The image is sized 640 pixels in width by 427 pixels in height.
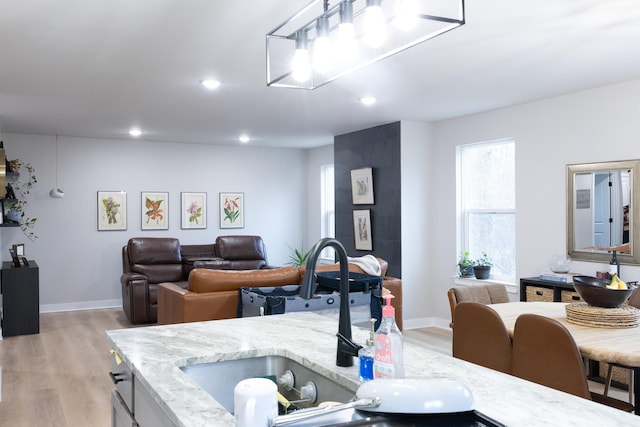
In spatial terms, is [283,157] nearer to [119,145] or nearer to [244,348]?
[119,145]

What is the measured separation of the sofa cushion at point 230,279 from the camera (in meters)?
4.32

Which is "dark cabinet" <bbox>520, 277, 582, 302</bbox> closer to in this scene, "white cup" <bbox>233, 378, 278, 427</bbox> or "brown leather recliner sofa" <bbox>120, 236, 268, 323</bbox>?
"brown leather recliner sofa" <bbox>120, 236, 268, 323</bbox>

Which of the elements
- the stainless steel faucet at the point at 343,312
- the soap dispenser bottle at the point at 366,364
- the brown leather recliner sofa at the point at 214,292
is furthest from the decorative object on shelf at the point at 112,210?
the soap dispenser bottle at the point at 366,364

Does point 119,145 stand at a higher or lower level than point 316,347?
higher

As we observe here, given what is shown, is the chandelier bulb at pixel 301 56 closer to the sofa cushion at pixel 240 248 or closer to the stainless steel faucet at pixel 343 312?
the stainless steel faucet at pixel 343 312

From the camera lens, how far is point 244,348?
6.29ft

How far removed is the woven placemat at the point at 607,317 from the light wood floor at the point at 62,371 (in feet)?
5.63

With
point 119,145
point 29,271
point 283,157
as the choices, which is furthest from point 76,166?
point 283,157

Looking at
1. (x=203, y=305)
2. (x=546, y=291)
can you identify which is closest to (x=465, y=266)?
(x=546, y=291)

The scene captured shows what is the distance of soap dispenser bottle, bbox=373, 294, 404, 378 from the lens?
1437mm

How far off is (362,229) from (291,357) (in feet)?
17.8

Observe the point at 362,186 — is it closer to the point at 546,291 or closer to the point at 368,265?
the point at 368,265

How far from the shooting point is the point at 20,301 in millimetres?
6262

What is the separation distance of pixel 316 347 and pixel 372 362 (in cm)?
47
